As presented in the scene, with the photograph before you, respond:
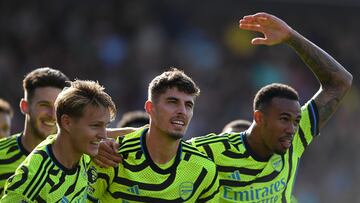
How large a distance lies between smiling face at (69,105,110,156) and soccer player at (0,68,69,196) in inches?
60.6

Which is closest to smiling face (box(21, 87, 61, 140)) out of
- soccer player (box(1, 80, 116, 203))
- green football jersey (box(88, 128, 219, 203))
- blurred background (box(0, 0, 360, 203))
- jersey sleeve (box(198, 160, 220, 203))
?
green football jersey (box(88, 128, 219, 203))

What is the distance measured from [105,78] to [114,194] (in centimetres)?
1103

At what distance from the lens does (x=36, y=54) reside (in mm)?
17562

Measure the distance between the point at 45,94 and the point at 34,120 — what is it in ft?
0.84

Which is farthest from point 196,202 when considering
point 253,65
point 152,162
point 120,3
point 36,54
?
point 253,65

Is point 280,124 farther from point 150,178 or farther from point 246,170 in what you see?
point 150,178

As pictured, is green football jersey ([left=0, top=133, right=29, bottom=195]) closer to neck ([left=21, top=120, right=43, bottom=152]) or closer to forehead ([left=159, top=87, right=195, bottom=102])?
neck ([left=21, top=120, right=43, bottom=152])

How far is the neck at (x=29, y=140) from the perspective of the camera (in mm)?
8312

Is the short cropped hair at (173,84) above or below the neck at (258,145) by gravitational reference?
above

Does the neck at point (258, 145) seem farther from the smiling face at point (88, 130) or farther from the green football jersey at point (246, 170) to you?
the smiling face at point (88, 130)

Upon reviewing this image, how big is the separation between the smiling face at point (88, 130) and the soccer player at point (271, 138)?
1.28 meters

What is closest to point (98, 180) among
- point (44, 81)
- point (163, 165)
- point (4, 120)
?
point (163, 165)

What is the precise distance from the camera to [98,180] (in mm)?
7172

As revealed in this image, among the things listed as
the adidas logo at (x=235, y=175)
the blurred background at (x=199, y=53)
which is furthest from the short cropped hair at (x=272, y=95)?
the blurred background at (x=199, y=53)
